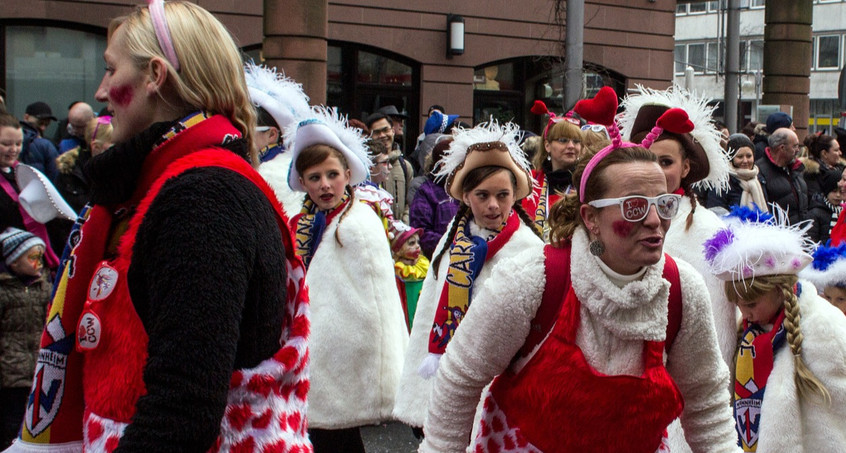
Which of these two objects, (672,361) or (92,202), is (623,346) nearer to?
(672,361)

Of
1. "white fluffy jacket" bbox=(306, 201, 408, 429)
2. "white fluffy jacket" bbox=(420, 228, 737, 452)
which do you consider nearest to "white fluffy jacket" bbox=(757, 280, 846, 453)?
"white fluffy jacket" bbox=(420, 228, 737, 452)

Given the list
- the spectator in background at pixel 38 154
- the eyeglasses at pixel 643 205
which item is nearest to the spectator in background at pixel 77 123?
the spectator in background at pixel 38 154

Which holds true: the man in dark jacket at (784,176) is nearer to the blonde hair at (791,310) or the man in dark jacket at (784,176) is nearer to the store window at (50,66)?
the blonde hair at (791,310)

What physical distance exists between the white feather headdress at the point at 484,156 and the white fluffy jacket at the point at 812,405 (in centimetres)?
165

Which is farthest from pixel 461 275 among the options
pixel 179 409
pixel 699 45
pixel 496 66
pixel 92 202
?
pixel 699 45

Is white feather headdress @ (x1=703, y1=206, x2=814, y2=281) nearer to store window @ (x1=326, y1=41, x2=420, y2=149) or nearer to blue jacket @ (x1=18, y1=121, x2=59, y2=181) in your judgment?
blue jacket @ (x1=18, y1=121, x2=59, y2=181)

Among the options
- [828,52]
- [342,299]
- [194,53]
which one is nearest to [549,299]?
[194,53]

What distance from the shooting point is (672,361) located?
10.1 feet

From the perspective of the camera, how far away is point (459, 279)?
490 cm

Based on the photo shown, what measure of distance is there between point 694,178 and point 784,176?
587 centimetres

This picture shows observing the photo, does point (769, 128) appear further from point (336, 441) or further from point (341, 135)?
point (336, 441)

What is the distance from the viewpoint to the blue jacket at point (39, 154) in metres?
8.60

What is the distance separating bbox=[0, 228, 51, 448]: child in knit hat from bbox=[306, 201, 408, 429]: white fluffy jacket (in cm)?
164

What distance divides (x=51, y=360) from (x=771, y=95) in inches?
783
